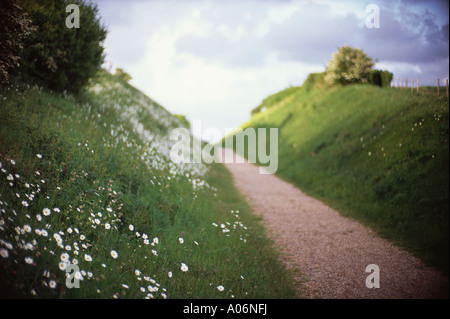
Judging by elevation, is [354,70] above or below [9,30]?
above

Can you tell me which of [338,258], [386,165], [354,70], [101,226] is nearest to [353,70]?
[354,70]

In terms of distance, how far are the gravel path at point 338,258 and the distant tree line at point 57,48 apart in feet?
26.0

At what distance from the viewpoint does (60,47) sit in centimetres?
803

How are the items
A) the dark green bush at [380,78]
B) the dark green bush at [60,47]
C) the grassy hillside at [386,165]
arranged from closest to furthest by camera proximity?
1. the grassy hillside at [386,165]
2. the dark green bush at [60,47]
3. the dark green bush at [380,78]

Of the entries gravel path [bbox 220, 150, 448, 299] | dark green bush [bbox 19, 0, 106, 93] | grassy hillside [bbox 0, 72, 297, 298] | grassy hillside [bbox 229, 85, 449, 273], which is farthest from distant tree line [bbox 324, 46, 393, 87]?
dark green bush [bbox 19, 0, 106, 93]

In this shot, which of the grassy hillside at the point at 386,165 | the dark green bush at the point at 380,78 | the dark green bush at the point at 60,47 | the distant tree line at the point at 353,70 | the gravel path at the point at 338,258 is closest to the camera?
the gravel path at the point at 338,258

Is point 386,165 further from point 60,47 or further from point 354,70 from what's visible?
point 354,70

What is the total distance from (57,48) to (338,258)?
10.1 meters

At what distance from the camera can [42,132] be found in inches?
221

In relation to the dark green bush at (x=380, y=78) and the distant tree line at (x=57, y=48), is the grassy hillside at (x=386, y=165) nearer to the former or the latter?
the dark green bush at (x=380, y=78)

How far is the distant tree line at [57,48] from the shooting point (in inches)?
285

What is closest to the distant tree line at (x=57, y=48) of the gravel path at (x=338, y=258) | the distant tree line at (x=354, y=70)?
the gravel path at (x=338, y=258)
